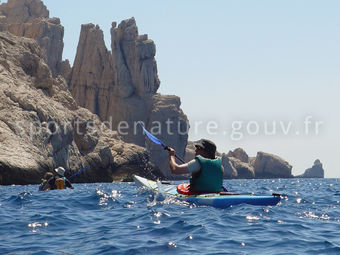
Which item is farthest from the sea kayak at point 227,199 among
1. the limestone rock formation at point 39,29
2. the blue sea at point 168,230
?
the limestone rock formation at point 39,29

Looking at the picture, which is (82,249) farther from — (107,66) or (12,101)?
(107,66)

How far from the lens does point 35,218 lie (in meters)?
8.52

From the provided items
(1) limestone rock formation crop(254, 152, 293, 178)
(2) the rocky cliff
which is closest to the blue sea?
(2) the rocky cliff

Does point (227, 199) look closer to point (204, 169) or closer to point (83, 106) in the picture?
point (204, 169)

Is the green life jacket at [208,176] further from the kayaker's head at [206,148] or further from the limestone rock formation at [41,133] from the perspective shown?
the limestone rock formation at [41,133]

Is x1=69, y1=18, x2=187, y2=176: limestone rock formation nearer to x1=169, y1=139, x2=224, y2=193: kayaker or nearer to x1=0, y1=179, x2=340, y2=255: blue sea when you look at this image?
x1=169, y1=139, x2=224, y2=193: kayaker

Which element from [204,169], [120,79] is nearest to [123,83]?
[120,79]

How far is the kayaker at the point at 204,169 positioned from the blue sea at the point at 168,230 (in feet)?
2.24

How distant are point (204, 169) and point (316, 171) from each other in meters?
187

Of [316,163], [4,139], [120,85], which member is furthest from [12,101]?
[316,163]

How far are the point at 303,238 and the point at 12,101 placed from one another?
42.6 metres

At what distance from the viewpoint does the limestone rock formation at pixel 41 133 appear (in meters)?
39.4

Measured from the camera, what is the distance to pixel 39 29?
85.2 m

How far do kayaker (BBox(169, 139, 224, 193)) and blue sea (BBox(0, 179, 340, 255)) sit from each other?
683 millimetres
